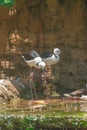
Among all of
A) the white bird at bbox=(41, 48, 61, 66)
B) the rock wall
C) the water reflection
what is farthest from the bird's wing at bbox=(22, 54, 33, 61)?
the water reflection

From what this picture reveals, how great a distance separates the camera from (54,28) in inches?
526

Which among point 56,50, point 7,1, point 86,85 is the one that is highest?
point 7,1

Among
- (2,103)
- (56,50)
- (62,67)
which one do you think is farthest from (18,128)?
(62,67)

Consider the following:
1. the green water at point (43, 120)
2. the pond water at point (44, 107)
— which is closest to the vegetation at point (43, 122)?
the green water at point (43, 120)

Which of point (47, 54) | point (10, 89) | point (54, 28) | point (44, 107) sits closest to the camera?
point (44, 107)

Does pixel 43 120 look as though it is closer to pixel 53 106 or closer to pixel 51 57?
pixel 53 106

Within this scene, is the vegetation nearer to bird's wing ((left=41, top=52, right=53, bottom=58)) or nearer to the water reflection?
the water reflection

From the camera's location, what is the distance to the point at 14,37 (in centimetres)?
1329

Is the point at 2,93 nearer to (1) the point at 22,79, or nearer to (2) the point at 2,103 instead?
(2) the point at 2,103

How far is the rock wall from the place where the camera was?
1329 cm

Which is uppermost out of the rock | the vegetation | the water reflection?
the vegetation

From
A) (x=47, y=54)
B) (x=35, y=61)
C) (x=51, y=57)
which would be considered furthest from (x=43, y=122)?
(x=47, y=54)

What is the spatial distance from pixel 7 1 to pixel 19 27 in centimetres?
165

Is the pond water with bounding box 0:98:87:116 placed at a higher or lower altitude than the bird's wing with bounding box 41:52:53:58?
lower
